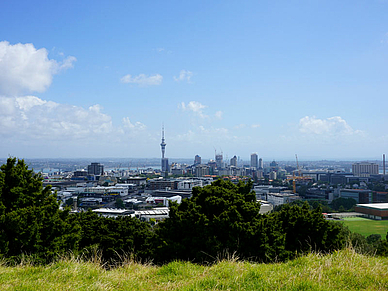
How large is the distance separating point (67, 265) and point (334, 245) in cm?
470

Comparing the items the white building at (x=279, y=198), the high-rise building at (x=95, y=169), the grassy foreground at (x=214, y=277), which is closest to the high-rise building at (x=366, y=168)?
the white building at (x=279, y=198)

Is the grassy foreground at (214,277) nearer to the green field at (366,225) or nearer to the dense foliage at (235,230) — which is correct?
the dense foliage at (235,230)

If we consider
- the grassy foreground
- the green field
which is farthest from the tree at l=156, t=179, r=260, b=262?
the green field

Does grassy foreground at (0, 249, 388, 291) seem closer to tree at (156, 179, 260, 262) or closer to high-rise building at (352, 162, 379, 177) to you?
tree at (156, 179, 260, 262)

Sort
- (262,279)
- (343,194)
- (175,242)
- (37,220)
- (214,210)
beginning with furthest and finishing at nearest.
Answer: (343,194) → (214,210) → (175,242) → (37,220) → (262,279)

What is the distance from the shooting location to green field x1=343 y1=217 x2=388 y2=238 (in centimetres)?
2038

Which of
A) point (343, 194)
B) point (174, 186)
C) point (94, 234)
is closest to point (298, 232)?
point (94, 234)

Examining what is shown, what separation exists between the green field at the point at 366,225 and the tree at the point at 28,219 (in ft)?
64.3

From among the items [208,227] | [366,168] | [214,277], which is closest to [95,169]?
[366,168]

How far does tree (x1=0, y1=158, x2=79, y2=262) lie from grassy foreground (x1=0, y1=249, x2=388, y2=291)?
139cm

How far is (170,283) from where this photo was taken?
2836mm

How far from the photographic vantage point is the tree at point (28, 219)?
4613 mm

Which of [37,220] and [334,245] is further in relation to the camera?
[334,245]

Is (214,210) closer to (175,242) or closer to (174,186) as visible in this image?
(175,242)
